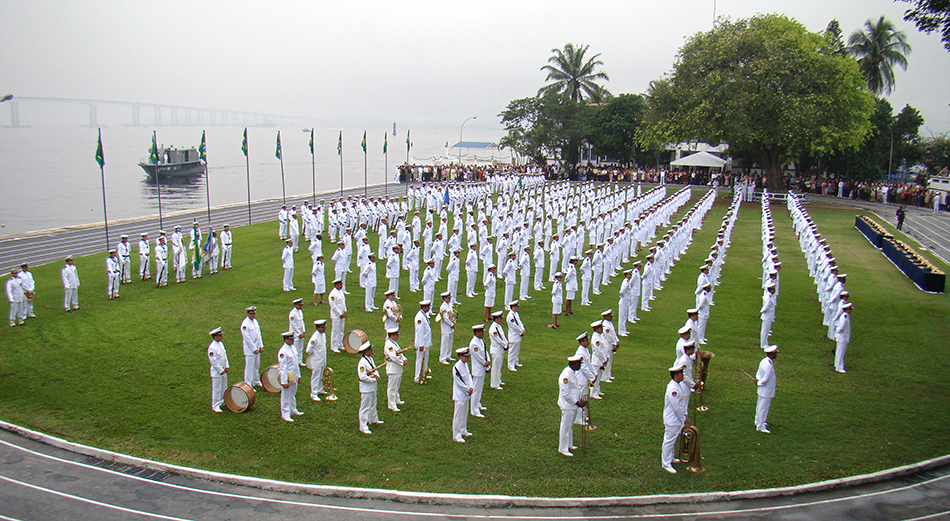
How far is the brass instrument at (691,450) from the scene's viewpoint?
8539 mm

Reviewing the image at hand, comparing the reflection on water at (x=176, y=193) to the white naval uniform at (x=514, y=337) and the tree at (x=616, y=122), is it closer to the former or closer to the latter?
the tree at (x=616, y=122)

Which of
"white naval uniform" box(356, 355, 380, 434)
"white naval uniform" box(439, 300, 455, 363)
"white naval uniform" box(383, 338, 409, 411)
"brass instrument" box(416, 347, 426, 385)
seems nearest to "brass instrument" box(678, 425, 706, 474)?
"white naval uniform" box(383, 338, 409, 411)

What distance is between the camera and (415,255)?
765 inches

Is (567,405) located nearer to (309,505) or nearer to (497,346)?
(497,346)

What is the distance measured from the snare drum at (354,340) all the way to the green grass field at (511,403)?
0.84ft

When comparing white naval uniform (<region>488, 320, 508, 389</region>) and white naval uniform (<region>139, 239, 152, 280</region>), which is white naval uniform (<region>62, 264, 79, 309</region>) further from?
white naval uniform (<region>488, 320, 508, 389</region>)

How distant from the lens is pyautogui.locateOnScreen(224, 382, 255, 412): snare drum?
401 inches

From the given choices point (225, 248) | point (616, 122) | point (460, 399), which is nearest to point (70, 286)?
point (225, 248)

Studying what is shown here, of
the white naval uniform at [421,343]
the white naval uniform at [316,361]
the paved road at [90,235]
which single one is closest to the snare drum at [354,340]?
the white naval uniform at [421,343]

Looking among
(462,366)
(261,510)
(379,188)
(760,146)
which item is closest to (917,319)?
(462,366)

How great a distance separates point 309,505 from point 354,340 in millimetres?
5124

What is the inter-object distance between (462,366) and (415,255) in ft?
33.1

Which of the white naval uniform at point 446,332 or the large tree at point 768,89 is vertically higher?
the large tree at point 768,89

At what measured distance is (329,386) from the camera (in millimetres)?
11070
